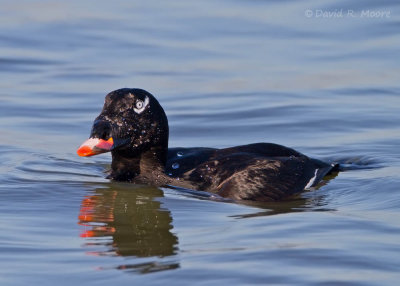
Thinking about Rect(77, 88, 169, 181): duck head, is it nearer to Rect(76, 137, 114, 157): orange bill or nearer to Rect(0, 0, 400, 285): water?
Rect(76, 137, 114, 157): orange bill

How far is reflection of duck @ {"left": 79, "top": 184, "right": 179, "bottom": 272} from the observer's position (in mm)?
6512

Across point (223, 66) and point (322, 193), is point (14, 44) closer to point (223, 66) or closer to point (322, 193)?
point (223, 66)

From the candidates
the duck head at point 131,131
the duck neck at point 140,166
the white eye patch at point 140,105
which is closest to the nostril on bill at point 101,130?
the duck head at point 131,131

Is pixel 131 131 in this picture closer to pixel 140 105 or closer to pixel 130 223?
pixel 140 105

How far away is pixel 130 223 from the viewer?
24.4ft

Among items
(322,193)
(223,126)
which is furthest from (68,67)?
(322,193)

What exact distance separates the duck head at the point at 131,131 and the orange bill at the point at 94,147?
0.04 ft

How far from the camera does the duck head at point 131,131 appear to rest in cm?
878

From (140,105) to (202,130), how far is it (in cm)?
259

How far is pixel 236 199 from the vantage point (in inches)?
330

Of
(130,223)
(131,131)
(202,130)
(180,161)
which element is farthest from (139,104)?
(202,130)

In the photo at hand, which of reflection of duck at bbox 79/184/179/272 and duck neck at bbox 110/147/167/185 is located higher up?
duck neck at bbox 110/147/167/185

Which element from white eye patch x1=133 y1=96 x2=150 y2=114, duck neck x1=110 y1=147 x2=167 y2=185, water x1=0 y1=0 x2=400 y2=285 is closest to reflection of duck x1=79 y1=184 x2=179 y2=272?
water x1=0 y1=0 x2=400 y2=285

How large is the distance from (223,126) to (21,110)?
8.20ft
